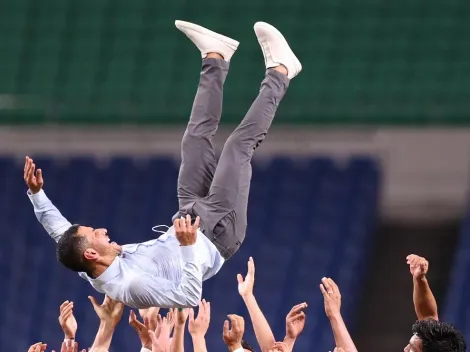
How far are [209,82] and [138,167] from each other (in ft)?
13.9

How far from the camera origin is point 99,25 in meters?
10.1

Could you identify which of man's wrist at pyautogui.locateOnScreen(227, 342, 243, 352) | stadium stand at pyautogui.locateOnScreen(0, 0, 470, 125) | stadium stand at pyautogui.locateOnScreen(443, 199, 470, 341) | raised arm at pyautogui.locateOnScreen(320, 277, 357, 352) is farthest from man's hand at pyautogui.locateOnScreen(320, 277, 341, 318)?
stadium stand at pyautogui.locateOnScreen(0, 0, 470, 125)

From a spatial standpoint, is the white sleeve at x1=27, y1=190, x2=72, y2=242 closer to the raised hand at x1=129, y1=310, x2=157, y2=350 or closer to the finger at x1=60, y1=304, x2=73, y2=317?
the finger at x1=60, y1=304, x2=73, y2=317

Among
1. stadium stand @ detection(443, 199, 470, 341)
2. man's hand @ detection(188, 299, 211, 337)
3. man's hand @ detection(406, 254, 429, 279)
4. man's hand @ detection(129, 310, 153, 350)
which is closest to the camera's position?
man's hand @ detection(188, 299, 211, 337)

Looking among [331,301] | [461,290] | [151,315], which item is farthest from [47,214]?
[461,290]

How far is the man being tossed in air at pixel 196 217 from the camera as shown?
16.1 feet

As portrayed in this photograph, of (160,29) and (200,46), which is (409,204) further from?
(200,46)

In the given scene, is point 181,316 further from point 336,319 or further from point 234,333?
point 336,319

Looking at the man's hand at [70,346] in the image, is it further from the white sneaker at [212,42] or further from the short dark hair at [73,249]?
the white sneaker at [212,42]

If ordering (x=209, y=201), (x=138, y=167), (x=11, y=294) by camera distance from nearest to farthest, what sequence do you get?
1. (x=209, y=201)
2. (x=11, y=294)
3. (x=138, y=167)

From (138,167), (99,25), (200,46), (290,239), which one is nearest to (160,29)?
(99,25)

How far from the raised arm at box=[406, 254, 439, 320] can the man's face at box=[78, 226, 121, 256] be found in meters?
1.29

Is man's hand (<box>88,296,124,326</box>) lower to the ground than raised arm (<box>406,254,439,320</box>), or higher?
lower

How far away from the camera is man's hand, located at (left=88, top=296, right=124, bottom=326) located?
5152mm
